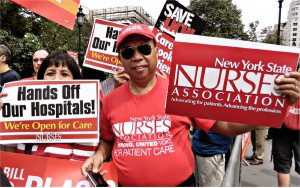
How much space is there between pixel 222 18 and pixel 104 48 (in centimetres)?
3094

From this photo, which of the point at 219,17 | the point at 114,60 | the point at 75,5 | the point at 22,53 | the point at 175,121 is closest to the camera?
the point at 175,121

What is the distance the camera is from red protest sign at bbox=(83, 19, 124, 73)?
151 inches

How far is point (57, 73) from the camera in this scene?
226 cm

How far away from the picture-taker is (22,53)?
1625 centimetres

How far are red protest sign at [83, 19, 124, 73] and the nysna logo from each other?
2276 millimetres

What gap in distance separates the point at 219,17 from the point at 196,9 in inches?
127

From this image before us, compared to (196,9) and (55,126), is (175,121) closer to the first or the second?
(55,126)

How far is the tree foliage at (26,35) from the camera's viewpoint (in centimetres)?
1617

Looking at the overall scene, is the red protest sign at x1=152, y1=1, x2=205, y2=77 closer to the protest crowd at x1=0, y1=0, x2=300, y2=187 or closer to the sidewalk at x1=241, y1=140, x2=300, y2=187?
the protest crowd at x1=0, y1=0, x2=300, y2=187

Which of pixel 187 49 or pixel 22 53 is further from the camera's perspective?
pixel 22 53

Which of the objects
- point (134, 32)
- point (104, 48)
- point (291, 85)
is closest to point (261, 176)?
point (104, 48)

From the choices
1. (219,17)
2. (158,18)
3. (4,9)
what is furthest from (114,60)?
(219,17)

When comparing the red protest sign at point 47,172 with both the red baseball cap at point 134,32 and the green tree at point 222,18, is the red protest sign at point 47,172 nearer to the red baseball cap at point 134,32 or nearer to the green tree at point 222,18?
the red baseball cap at point 134,32

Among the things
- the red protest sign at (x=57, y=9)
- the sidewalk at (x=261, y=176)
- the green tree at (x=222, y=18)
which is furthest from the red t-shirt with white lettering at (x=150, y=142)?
the green tree at (x=222, y=18)
